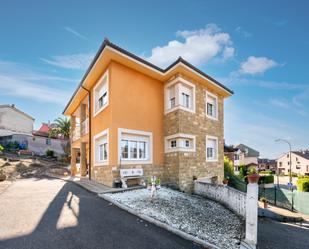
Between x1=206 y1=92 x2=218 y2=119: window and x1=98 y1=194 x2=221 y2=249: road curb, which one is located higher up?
x1=206 y1=92 x2=218 y2=119: window

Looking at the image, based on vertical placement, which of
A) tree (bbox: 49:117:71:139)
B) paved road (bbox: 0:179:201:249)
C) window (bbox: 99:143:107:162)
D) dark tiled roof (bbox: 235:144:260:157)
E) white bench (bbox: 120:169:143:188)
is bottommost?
dark tiled roof (bbox: 235:144:260:157)

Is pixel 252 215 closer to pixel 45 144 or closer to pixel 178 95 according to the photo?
pixel 178 95

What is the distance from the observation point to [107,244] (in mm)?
4086

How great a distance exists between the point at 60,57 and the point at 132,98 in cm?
511

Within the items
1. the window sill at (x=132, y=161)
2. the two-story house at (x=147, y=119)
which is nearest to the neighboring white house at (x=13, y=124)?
the two-story house at (x=147, y=119)

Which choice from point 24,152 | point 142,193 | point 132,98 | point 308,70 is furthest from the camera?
point 24,152

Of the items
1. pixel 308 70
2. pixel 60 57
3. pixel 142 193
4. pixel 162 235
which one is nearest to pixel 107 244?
pixel 162 235

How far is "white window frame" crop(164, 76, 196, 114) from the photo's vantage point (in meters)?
11.5

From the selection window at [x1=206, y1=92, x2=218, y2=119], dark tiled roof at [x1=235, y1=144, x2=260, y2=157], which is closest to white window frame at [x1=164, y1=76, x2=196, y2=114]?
window at [x1=206, y1=92, x2=218, y2=119]

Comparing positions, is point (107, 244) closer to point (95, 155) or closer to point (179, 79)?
point (95, 155)

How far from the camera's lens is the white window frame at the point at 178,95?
11492mm

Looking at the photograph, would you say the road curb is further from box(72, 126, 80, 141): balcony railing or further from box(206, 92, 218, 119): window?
box(72, 126, 80, 141): balcony railing

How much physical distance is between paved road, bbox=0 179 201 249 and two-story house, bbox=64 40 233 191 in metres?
3.46

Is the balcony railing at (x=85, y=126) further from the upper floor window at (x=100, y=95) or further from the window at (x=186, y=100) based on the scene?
the window at (x=186, y=100)
